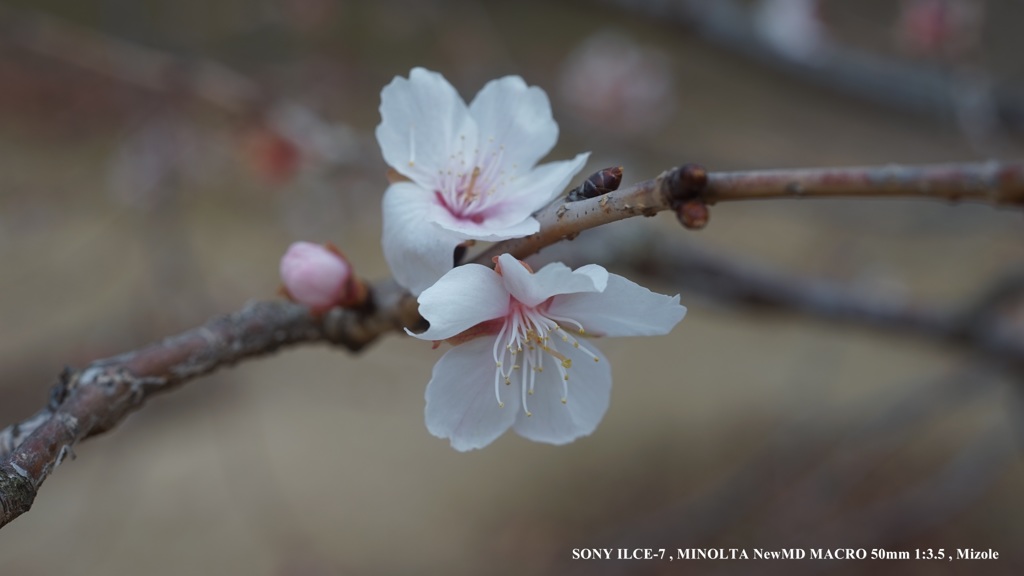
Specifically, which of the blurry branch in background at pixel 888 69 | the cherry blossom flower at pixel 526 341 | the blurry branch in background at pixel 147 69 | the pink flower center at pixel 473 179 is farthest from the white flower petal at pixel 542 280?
the blurry branch in background at pixel 888 69

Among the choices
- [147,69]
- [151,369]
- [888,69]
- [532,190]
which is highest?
[888,69]

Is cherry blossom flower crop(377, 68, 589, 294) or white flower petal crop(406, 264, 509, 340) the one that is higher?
cherry blossom flower crop(377, 68, 589, 294)

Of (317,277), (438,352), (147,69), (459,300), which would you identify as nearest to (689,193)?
(459,300)

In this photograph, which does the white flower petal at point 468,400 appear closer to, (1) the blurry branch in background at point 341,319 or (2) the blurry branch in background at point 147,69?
(1) the blurry branch in background at point 341,319

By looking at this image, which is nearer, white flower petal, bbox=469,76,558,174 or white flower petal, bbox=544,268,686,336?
white flower petal, bbox=544,268,686,336

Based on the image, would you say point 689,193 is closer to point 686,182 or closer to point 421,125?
point 686,182

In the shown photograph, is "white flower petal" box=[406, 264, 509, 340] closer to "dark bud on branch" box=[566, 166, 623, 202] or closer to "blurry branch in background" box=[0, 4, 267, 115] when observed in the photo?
"dark bud on branch" box=[566, 166, 623, 202]

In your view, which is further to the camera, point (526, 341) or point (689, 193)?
point (526, 341)

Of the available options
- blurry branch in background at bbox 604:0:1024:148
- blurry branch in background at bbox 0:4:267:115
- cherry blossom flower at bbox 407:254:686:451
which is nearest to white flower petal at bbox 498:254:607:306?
cherry blossom flower at bbox 407:254:686:451
